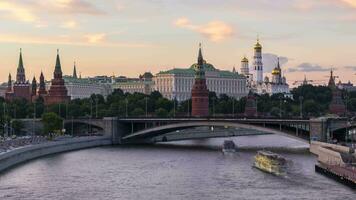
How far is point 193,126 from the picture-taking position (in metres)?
96.2

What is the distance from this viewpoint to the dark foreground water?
4731 cm

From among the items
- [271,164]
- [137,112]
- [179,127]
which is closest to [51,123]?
[179,127]

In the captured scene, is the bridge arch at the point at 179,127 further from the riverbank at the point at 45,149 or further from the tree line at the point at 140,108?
the tree line at the point at 140,108

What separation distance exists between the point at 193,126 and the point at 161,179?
4106 centimetres

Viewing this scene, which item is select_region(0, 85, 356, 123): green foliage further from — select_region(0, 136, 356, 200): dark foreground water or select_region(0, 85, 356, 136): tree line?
select_region(0, 136, 356, 200): dark foreground water

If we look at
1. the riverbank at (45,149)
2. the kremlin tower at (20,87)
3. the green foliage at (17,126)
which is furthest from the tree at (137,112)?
the kremlin tower at (20,87)

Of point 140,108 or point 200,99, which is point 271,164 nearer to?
point 200,99

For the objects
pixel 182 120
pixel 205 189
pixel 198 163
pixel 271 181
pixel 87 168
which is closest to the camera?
pixel 205 189

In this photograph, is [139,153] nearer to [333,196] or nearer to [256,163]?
[256,163]

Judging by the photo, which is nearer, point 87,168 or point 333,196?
point 333,196

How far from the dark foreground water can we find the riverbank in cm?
95

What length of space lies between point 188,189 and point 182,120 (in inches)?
1725

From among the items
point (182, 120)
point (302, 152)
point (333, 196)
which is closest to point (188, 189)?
point (333, 196)

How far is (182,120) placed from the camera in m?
93.7
